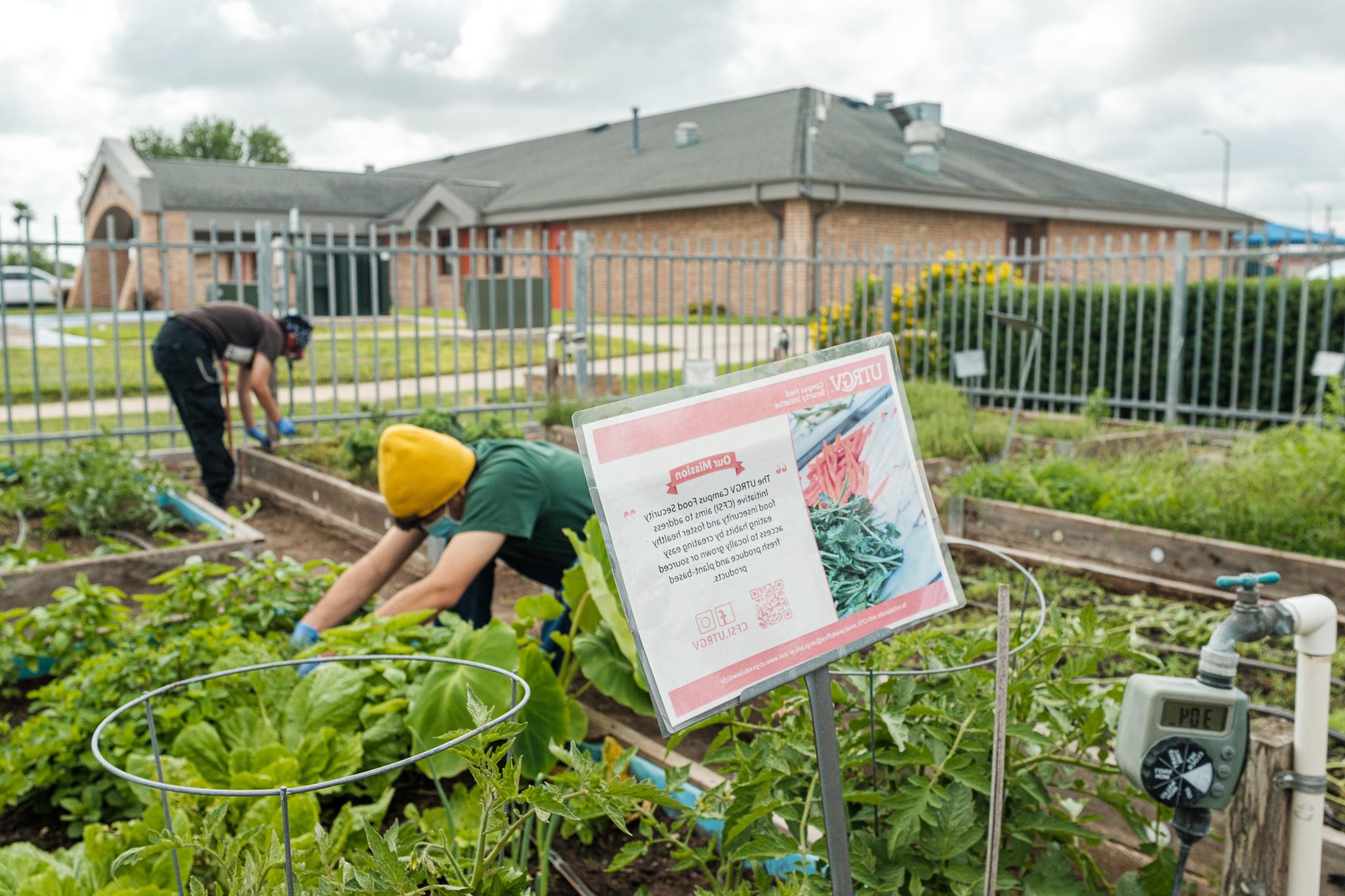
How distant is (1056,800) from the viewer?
1.92m

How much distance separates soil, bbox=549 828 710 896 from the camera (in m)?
2.15

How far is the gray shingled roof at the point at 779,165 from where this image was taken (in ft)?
69.6

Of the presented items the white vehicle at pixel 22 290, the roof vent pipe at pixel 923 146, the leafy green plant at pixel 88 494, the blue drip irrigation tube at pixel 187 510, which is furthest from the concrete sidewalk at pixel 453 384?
the white vehicle at pixel 22 290

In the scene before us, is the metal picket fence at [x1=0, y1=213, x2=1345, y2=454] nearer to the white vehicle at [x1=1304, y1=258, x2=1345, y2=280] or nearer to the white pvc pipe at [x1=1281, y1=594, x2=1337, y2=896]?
the white vehicle at [x1=1304, y1=258, x2=1345, y2=280]

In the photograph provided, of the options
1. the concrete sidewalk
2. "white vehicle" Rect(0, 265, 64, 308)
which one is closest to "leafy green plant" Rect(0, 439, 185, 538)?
the concrete sidewalk

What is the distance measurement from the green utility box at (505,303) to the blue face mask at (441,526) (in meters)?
5.48

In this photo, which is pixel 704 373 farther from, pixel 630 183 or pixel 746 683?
pixel 630 183

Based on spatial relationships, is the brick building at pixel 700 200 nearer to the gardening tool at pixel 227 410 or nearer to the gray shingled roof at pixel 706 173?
the gray shingled roof at pixel 706 173

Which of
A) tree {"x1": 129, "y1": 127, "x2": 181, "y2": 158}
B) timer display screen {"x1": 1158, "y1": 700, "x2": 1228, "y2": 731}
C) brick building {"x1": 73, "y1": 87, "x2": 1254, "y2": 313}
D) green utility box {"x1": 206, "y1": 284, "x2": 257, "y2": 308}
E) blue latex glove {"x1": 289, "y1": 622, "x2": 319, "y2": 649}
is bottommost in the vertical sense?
blue latex glove {"x1": 289, "y1": 622, "x2": 319, "y2": 649}

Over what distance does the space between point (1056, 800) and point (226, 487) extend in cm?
596

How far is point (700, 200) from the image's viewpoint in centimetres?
2139

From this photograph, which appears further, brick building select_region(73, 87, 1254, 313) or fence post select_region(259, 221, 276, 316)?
brick building select_region(73, 87, 1254, 313)

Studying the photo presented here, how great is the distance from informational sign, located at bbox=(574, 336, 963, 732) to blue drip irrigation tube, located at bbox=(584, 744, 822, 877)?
0.59 meters

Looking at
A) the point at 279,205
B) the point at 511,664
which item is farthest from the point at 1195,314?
the point at 279,205
